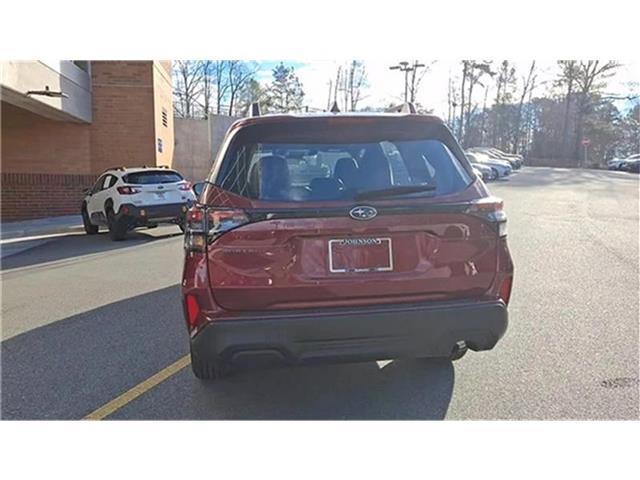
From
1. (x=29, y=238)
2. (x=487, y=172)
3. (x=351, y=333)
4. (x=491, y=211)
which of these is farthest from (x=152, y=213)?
(x=487, y=172)

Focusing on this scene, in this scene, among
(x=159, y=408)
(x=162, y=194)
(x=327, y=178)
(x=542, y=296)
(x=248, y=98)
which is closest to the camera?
(x=327, y=178)

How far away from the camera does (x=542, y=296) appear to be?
5.93 m

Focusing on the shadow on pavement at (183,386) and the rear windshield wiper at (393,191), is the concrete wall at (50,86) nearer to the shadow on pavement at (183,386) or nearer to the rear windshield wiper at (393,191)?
the shadow on pavement at (183,386)

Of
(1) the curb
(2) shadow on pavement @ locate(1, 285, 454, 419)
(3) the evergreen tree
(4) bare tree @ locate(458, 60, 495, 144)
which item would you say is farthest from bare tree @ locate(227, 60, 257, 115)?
(2) shadow on pavement @ locate(1, 285, 454, 419)

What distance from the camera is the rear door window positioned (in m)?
11.4

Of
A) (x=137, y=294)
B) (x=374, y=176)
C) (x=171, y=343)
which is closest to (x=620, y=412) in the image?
(x=374, y=176)

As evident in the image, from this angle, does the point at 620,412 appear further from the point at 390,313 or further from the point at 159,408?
the point at 159,408

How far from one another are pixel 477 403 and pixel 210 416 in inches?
67.3

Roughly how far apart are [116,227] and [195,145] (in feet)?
56.5

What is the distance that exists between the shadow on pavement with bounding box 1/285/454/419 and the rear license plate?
100 cm

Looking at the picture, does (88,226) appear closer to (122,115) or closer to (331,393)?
(122,115)

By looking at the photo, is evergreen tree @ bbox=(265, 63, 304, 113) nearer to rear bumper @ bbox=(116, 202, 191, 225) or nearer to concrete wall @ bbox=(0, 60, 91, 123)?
concrete wall @ bbox=(0, 60, 91, 123)

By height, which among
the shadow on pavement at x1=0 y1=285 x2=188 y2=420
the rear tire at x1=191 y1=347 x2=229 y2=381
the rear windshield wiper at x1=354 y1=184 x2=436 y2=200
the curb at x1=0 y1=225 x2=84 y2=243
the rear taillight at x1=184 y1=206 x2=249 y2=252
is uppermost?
the rear windshield wiper at x1=354 y1=184 x2=436 y2=200

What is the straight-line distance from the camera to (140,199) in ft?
36.7
